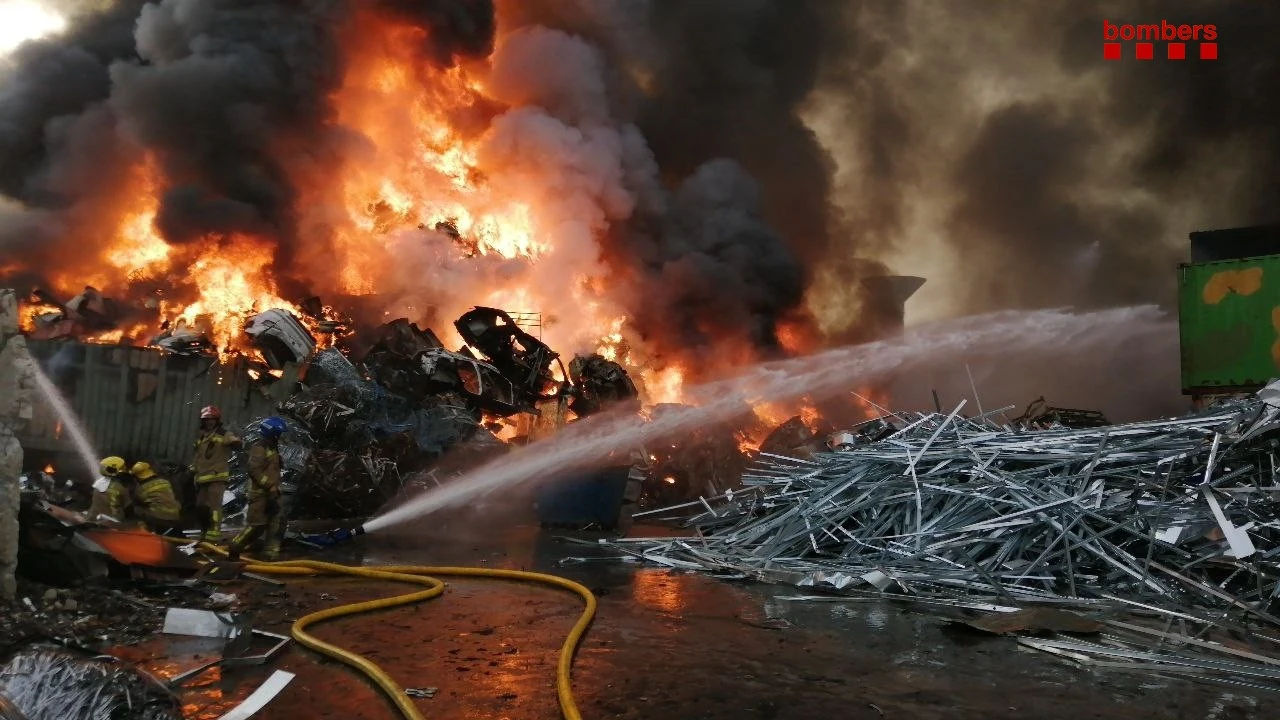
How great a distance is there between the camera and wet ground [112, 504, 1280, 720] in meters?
3.99

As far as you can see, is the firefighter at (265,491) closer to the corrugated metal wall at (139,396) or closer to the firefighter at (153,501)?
the firefighter at (153,501)

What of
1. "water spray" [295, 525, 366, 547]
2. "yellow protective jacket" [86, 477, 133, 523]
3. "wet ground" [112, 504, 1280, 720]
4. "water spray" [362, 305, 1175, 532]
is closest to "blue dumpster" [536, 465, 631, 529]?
"water spray" [362, 305, 1175, 532]

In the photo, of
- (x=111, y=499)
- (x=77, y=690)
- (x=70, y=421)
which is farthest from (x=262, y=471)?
(x=70, y=421)

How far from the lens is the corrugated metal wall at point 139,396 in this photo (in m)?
12.6

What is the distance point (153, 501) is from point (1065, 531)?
861 centimetres

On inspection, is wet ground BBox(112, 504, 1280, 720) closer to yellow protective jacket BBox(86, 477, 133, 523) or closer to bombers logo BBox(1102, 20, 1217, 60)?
yellow protective jacket BBox(86, 477, 133, 523)

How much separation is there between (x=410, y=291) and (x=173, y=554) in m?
14.2

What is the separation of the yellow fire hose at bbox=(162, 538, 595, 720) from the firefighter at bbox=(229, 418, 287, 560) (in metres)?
0.40

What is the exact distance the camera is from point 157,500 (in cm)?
828

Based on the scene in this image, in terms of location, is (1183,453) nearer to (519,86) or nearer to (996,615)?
(996,615)

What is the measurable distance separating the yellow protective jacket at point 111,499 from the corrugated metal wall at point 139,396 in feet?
17.1

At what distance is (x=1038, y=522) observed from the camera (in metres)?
6.77

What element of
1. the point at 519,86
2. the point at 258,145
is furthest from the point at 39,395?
the point at 519,86

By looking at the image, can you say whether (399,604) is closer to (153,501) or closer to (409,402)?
(153,501)
